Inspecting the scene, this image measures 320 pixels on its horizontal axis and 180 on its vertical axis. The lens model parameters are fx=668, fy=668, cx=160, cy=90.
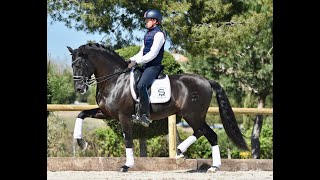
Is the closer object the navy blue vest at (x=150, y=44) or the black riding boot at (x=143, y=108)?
the navy blue vest at (x=150, y=44)

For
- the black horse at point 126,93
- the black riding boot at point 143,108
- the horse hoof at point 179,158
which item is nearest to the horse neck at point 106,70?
the black horse at point 126,93

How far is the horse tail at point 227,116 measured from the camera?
33.2ft

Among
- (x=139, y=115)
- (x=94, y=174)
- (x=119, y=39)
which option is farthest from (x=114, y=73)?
(x=119, y=39)

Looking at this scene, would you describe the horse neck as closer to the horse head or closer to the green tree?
the horse head

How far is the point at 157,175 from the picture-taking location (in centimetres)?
948

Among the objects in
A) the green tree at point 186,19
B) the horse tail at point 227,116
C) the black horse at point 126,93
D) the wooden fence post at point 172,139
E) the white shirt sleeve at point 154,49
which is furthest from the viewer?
the green tree at point 186,19

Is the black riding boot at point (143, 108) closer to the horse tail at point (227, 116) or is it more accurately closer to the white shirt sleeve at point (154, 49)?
the white shirt sleeve at point (154, 49)

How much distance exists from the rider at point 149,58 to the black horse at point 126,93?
196 mm

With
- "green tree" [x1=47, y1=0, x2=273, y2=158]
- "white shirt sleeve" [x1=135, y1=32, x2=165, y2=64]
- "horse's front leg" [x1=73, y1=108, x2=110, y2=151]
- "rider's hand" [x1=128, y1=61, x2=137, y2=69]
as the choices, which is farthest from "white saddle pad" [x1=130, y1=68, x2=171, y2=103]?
"green tree" [x1=47, y1=0, x2=273, y2=158]

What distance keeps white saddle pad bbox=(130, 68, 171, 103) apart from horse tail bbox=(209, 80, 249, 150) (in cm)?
75

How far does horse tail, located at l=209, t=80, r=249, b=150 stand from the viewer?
10.1m

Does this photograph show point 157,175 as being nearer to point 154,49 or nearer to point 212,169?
point 212,169
